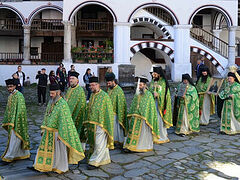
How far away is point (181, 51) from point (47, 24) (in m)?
9.66

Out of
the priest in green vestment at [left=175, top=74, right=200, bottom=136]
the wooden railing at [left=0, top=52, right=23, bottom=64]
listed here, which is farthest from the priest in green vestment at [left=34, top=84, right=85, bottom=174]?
the wooden railing at [left=0, top=52, right=23, bottom=64]

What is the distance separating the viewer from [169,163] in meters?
5.52

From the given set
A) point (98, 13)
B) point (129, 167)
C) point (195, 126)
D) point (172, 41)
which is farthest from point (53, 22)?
point (129, 167)

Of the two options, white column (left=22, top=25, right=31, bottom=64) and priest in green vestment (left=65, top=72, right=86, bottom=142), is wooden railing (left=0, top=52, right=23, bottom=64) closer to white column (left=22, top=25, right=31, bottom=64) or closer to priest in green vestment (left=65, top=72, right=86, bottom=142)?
white column (left=22, top=25, right=31, bottom=64)

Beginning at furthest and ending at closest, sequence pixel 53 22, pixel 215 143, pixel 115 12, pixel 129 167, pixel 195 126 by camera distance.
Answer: pixel 53 22 → pixel 115 12 → pixel 195 126 → pixel 215 143 → pixel 129 167

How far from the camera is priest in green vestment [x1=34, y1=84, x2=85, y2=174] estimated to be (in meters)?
4.71

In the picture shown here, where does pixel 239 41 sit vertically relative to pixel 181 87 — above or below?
above

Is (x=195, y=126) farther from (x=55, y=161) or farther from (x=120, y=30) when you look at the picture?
(x=120, y=30)

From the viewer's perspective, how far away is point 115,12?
17484 mm

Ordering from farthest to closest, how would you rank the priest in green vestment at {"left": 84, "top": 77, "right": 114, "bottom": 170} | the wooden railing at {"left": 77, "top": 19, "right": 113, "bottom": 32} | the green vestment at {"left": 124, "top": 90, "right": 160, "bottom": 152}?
the wooden railing at {"left": 77, "top": 19, "right": 113, "bottom": 32}, the green vestment at {"left": 124, "top": 90, "right": 160, "bottom": 152}, the priest in green vestment at {"left": 84, "top": 77, "right": 114, "bottom": 170}

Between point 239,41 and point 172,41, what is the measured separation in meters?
8.46

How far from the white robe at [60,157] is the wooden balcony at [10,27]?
18471 mm

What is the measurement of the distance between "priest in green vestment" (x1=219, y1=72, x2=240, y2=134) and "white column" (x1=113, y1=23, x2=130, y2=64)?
33.4 ft

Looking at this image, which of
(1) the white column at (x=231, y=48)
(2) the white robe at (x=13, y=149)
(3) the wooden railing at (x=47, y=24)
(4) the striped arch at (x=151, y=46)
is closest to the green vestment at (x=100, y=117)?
(2) the white robe at (x=13, y=149)
